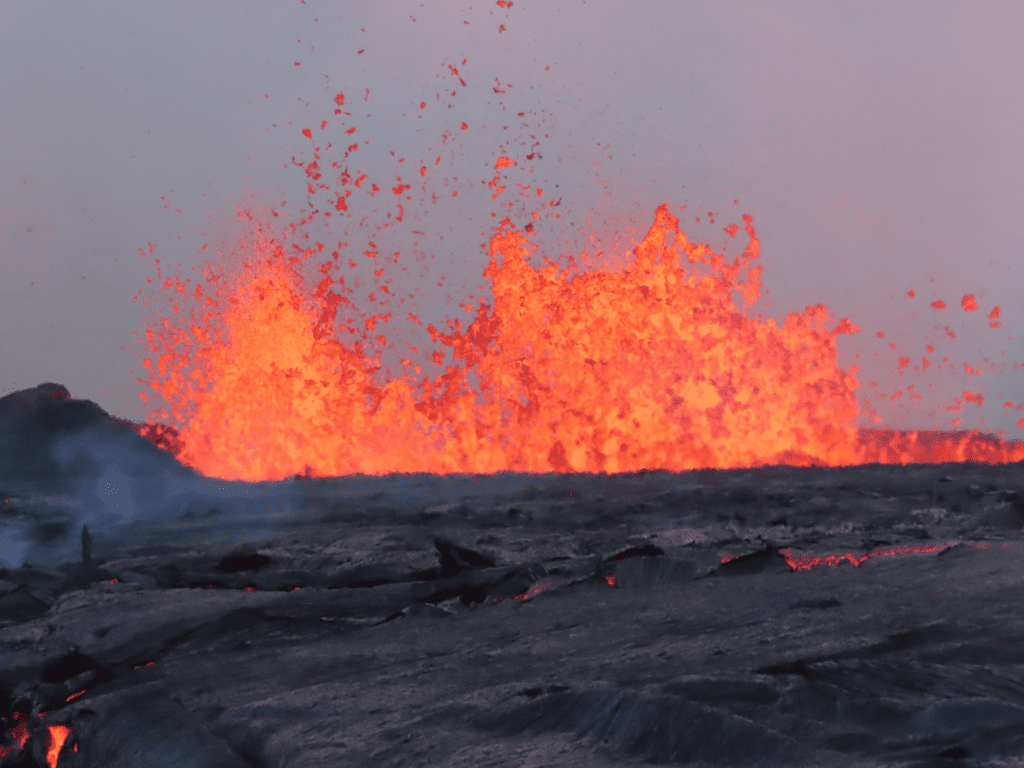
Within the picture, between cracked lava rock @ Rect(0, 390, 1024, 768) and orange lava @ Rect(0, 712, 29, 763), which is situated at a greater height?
cracked lava rock @ Rect(0, 390, 1024, 768)

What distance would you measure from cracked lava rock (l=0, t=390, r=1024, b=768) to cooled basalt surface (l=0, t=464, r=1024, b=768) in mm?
17

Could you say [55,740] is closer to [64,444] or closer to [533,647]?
[533,647]

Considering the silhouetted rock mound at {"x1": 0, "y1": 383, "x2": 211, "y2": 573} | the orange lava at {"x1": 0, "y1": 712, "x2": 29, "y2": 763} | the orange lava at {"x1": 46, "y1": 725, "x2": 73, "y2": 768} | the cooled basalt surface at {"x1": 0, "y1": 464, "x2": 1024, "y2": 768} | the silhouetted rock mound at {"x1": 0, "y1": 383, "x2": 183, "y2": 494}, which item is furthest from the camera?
the silhouetted rock mound at {"x1": 0, "y1": 383, "x2": 183, "y2": 494}

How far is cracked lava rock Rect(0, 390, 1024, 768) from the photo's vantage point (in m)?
3.41

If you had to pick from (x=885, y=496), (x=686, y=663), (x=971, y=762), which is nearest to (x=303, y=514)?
(x=885, y=496)

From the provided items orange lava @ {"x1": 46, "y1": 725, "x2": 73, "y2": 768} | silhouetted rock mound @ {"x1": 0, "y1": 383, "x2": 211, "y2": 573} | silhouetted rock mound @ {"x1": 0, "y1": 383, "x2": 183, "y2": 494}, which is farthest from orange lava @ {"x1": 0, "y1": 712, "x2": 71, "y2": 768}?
silhouetted rock mound @ {"x1": 0, "y1": 383, "x2": 183, "y2": 494}

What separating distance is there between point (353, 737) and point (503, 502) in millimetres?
8892

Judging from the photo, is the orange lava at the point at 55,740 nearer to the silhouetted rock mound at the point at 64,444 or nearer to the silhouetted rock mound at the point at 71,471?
the silhouetted rock mound at the point at 71,471

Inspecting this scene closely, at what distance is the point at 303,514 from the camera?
40.0ft

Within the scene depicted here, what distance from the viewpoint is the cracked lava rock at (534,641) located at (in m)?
3.41

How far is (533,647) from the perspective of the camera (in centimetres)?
493

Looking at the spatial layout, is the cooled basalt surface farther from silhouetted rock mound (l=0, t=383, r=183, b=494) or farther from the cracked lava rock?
silhouetted rock mound (l=0, t=383, r=183, b=494)

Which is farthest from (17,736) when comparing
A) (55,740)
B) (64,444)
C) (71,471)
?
(64,444)

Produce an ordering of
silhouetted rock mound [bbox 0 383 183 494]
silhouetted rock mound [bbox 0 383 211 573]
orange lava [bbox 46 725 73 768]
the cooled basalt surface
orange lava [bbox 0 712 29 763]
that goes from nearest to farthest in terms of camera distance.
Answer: the cooled basalt surface → orange lava [bbox 46 725 73 768] → orange lava [bbox 0 712 29 763] → silhouetted rock mound [bbox 0 383 211 573] → silhouetted rock mound [bbox 0 383 183 494]
